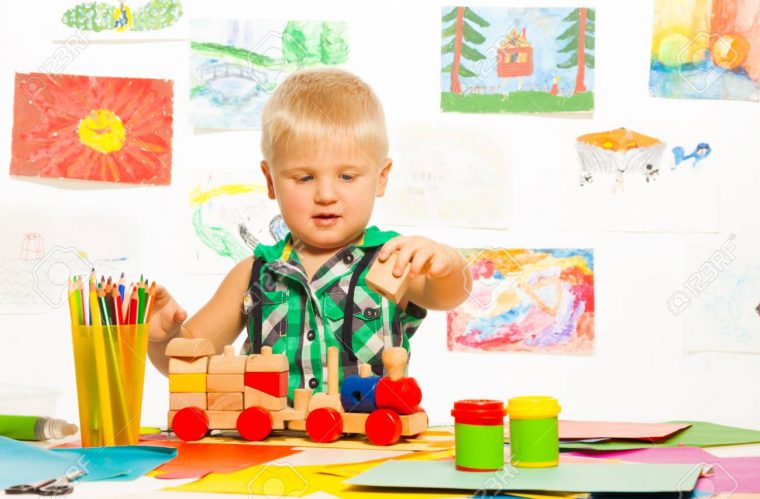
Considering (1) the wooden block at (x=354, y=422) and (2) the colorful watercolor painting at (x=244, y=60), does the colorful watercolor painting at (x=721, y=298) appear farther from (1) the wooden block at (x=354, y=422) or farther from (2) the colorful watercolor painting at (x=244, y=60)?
(1) the wooden block at (x=354, y=422)

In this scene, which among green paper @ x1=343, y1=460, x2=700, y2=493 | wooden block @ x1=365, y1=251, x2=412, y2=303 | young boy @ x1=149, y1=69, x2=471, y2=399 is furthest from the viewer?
young boy @ x1=149, y1=69, x2=471, y2=399

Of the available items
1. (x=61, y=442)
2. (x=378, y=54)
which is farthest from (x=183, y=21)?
(x=61, y=442)

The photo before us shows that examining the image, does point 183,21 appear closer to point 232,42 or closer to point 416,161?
point 232,42

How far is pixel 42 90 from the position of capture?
1.75 meters

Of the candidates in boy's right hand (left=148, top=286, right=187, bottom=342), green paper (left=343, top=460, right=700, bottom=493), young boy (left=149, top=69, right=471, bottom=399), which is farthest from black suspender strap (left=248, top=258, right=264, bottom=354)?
green paper (left=343, top=460, right=700, bottom=493)

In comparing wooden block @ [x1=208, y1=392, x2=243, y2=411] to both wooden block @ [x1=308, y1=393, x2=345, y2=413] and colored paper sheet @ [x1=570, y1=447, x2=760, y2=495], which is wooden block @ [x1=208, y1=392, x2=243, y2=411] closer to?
wooden block @ [x1=308, y1=393, x2=345, y2=413]

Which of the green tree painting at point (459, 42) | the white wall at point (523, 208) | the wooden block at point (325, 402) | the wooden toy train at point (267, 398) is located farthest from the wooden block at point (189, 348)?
the green tree painting at point (459, 42)

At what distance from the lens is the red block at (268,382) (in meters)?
0.75

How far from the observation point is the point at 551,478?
1.73 ft

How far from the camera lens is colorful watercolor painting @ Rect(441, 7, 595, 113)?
168 centimetres

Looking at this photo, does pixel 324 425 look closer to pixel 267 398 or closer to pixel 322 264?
pixel 267 398

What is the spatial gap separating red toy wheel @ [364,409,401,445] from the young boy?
0.23 metres

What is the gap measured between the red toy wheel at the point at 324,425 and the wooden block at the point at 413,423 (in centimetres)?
5

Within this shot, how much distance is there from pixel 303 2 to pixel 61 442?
3.87 feet
